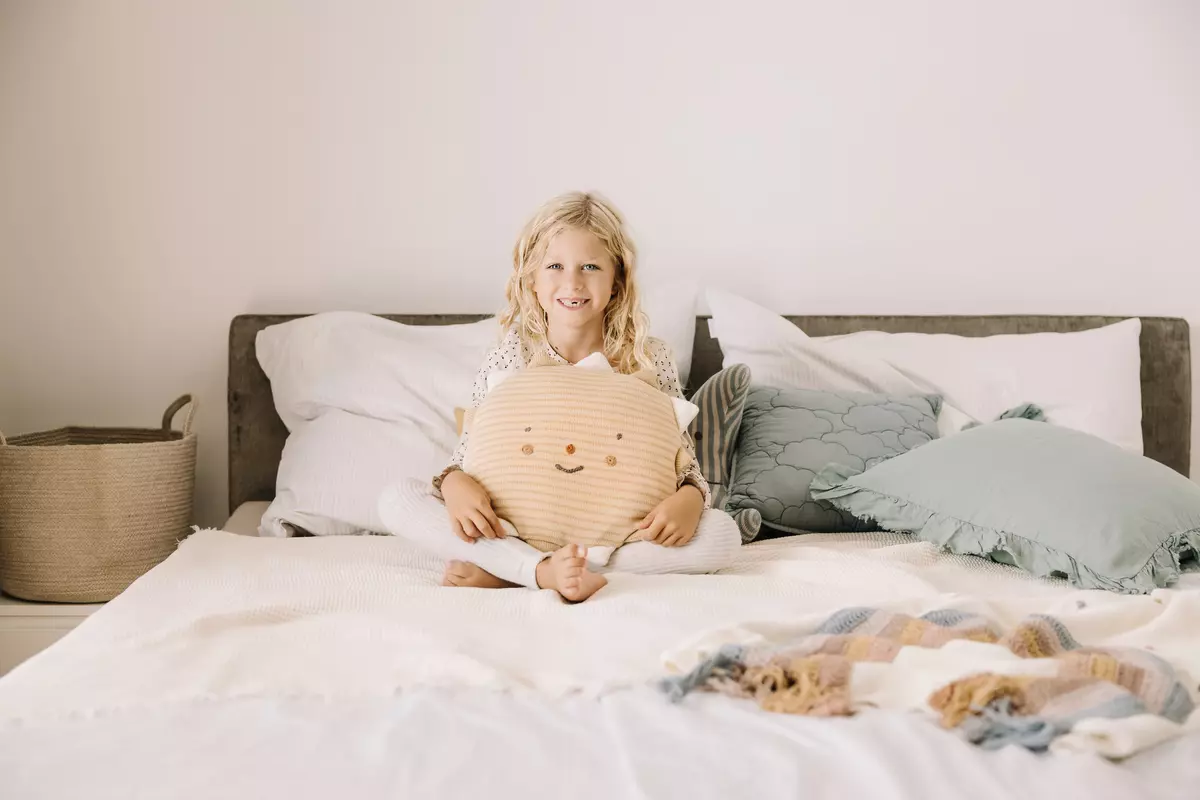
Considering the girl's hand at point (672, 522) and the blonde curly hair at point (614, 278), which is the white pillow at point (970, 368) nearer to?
the blonde curly hair at point (614, 278)

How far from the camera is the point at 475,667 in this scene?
43.1 inches

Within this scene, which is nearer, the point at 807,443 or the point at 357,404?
the point at 807,443

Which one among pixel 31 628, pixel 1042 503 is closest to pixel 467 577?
pixel 1042 503

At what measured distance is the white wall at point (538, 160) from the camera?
2.42 metres

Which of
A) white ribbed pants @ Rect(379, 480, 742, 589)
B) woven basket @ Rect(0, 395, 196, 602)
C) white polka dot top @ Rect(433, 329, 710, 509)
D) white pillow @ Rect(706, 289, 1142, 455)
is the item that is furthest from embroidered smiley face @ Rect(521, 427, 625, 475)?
woven basket @ Rect(0, 395, 196, 602)

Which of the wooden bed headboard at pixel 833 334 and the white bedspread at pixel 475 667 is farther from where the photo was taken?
the wooden bed headboard at pixel 833 334

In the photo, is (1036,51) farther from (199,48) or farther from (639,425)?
(199,48)

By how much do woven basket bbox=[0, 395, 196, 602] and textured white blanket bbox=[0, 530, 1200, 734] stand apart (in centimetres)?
43

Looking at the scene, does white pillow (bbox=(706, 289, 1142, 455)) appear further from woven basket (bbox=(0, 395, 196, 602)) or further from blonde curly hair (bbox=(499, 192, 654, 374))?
woven basket (bbox=(0, 395, 196, 602))

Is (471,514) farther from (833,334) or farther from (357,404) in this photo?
(833,334)

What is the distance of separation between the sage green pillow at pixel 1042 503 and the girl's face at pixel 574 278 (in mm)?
528

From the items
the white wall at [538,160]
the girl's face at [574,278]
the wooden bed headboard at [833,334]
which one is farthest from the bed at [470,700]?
the white wall at [538,160]

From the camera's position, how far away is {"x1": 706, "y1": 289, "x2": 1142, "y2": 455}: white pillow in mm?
2193

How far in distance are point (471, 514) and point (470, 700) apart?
21.7 inches
